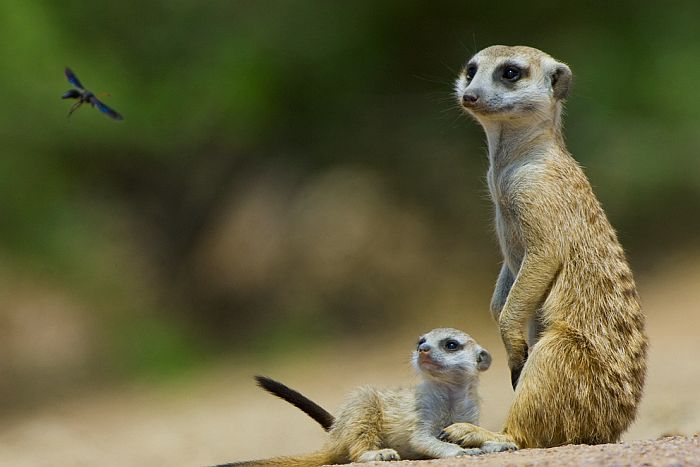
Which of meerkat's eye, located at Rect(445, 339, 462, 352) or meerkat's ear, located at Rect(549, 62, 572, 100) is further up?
meerkat's ear, located at Rect(549, 62, 572, 100)

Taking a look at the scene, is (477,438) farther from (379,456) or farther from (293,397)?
(293,397)

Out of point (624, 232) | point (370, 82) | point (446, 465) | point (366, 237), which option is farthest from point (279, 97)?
point (446, 465)

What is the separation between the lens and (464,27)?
43.5ft

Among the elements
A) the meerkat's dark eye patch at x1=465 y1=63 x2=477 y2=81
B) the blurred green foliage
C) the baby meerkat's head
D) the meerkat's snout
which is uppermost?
the blurred green foliage

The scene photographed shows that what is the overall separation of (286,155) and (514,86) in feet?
32.4

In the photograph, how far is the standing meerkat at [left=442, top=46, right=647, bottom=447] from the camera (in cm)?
391

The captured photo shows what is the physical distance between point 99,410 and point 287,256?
297 cm

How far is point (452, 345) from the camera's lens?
4098 millimetres

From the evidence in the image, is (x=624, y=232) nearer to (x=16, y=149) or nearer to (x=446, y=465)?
(x=16, y=149)

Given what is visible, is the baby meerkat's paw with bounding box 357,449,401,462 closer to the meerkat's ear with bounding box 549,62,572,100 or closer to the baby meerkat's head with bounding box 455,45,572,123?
the baby meerkat's head with bounding box 455,45,572,123

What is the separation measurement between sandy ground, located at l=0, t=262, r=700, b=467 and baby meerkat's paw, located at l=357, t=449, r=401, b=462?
0.40m

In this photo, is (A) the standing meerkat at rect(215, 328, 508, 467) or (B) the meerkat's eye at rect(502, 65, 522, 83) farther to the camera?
(B) the meerkat's eye at rect(502, 65, 522, 83)

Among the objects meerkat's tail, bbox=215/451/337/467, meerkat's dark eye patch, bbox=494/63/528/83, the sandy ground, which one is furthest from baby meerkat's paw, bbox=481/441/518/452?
meerkat's dark eye patch, bbox=494/63/528/83

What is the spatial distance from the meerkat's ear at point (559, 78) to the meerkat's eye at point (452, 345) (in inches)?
40.5
